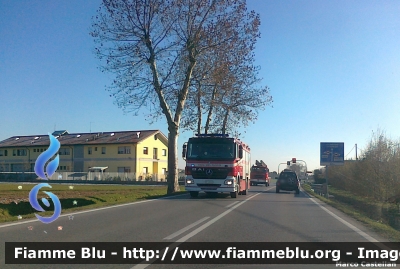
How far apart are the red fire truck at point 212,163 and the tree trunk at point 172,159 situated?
7025 mm

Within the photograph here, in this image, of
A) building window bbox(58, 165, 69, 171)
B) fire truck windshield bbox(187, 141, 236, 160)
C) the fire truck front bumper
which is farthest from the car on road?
building window bbox(58, 165, 69, 171)

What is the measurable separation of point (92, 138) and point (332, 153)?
45537 millimetres

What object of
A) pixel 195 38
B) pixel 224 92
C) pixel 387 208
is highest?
pixel 195 38

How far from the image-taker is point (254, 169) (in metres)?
59.1

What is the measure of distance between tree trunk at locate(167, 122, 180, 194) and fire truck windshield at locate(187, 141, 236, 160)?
23.2 feet

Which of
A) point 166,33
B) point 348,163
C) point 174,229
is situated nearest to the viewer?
point 174,229

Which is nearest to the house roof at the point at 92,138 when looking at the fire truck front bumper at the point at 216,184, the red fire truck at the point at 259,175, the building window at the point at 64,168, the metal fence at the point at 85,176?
the building window at the point at 64,168

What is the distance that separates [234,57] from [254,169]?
31.2 m

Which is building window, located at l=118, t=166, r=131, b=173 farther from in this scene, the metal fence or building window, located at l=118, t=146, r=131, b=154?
the metal fence

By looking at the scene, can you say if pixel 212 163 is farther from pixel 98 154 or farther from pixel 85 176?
pixel 98 154

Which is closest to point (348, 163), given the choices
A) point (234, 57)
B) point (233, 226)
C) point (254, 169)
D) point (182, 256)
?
point (254, 169)

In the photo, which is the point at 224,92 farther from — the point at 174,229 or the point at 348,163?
the point at 174,229

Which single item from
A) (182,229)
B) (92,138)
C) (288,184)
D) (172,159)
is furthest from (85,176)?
(182,229)

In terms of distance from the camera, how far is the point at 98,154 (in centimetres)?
7069
